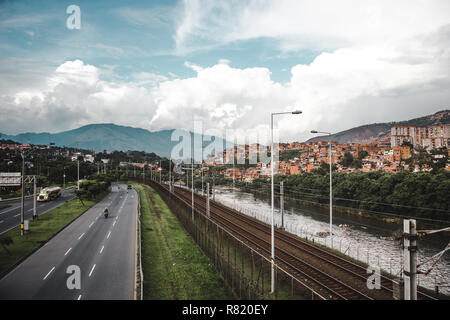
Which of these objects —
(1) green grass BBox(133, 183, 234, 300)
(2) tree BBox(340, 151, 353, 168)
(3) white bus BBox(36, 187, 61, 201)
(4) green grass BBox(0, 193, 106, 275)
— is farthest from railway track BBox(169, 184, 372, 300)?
(2) tree BBox(340, 151, 353, 168)

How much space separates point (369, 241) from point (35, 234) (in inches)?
1264

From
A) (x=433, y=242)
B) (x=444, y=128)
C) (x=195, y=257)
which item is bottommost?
(x=433, y=242)

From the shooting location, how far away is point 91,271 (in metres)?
15.8

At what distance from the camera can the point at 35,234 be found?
23984mm

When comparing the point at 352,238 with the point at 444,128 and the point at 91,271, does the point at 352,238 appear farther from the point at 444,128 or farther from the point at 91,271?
the point at 444,128

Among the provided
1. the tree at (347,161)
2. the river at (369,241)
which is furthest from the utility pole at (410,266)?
the tree at (347,161)

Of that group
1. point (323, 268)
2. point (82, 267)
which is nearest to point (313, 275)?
point (323, 268)

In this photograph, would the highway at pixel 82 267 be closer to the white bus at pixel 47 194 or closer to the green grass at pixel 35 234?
the green grass at pixel 35 234

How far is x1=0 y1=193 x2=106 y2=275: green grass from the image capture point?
17969 mm

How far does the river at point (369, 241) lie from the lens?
2153 cm

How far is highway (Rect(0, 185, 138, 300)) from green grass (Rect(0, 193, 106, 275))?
0.64m

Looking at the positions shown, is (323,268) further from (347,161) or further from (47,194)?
(347,161)
